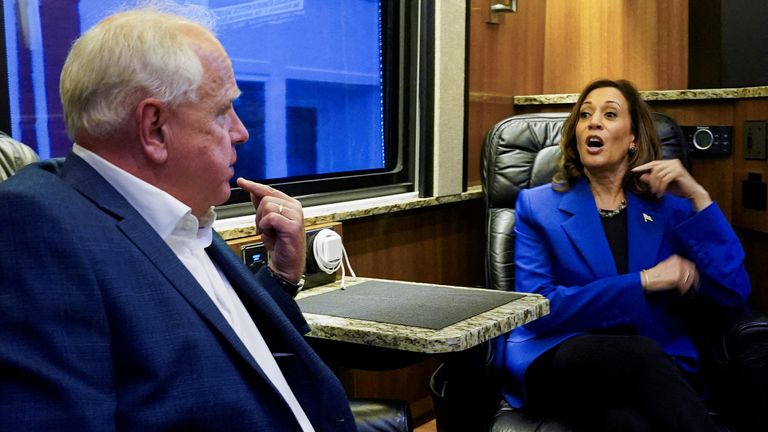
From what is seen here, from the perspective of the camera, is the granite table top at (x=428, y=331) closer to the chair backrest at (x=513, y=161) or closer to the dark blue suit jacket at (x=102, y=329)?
the dark blue suit jacket at (x=102, y=329)

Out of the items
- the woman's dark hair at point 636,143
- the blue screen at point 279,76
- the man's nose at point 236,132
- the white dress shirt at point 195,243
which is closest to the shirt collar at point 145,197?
the white dress shirt at point 195,243

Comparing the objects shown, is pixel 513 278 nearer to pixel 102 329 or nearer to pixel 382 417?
pixel 382 417

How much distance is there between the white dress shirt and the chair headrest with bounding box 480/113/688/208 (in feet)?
5.00

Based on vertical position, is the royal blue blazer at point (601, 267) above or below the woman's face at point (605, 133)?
below

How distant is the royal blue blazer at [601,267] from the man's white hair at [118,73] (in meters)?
1.34

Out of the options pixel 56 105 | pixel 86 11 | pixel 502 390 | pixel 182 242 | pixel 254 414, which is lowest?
pixel 502 390

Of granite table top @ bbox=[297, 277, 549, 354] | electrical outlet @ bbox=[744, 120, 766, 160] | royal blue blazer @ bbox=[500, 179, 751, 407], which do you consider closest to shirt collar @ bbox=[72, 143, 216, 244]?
granite table top @ bbox=[297, 277, 549, 354]

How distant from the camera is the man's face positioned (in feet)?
3.92

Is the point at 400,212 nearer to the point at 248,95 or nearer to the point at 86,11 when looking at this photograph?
the point at 248,95

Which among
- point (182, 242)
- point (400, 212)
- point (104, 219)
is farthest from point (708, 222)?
point (104, 219)

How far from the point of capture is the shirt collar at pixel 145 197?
1153 millimetres

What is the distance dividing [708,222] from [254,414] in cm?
162

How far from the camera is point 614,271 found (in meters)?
2.41

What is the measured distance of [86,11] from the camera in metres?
2.04
